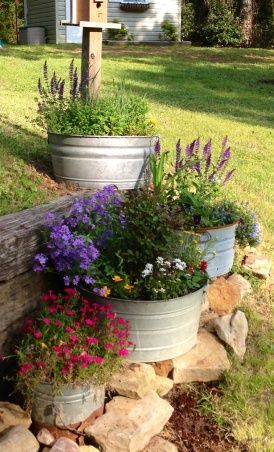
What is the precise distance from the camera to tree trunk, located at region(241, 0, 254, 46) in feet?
72.1

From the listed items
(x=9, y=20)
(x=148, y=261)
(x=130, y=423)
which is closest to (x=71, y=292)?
(x=148, y=261)

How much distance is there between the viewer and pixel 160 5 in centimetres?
2172

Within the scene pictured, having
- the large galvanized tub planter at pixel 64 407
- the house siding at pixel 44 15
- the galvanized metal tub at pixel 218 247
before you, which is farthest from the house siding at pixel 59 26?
the large galvanized tub planter at pixel 64 407

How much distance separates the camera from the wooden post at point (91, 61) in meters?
5.05

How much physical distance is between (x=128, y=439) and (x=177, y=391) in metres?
0.65

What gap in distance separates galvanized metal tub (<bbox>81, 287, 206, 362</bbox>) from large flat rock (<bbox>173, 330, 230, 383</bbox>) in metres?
0.08

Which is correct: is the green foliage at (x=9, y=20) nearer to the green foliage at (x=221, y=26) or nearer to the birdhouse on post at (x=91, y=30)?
the green foliage at (x=221, y=26)

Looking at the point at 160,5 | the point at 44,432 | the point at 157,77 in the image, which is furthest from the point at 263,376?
the point at 160,5

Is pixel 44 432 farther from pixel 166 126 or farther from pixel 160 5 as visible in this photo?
pixel 160 5

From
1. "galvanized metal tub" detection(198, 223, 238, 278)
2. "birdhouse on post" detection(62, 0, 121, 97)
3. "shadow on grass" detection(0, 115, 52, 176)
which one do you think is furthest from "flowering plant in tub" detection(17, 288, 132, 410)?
"birdhouse on post" detection(62, 0, 121, 97)

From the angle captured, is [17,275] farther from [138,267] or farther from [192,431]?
[192,431]

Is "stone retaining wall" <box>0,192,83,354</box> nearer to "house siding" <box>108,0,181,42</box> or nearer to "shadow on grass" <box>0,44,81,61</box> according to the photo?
"shadow on grass" <box>0,44,81,61</box>

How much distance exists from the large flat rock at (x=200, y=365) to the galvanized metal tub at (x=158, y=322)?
3.3 inches

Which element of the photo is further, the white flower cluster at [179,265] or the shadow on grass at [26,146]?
the shadow on grass at [26,146]
